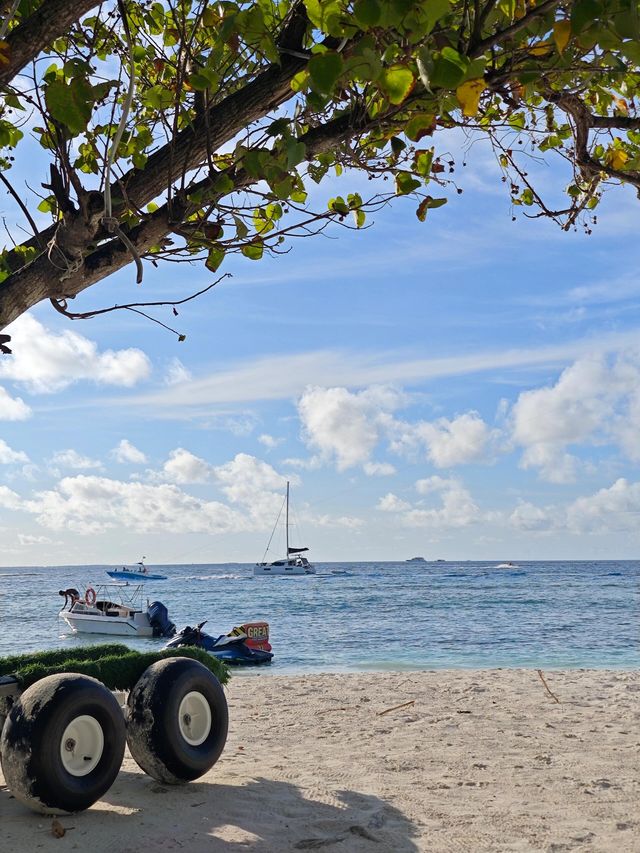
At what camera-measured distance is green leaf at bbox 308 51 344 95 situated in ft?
8.74

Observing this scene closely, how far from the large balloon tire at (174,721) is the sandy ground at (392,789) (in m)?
0.19

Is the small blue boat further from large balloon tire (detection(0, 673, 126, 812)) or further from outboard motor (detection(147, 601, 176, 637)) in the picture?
large balloon tire (detection(0, 673, 126, 812))

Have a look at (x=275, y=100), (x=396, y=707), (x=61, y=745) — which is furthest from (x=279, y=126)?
(x=396, y=707)

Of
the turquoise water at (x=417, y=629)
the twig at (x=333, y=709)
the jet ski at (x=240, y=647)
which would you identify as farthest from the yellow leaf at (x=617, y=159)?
the turquoise water at (x=417, y=629)

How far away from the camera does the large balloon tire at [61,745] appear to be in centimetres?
464

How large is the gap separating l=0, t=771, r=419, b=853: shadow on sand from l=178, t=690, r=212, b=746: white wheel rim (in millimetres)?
344

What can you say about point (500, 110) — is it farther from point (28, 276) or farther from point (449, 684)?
point (449, 684)

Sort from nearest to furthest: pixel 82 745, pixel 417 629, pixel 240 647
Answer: pixel 82 745 < pixel 240 647 < pixel 417 629

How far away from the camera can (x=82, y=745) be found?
4.88m

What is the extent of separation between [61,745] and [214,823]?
3.48 ft

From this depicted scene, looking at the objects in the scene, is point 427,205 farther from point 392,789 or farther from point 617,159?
point 392,789

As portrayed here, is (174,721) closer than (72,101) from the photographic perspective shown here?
No

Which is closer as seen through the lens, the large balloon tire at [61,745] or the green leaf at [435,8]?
the green leaf at [435,8]

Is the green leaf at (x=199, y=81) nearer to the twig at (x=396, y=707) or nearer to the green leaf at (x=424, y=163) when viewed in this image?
the green leaf at (x=424, y=163)
